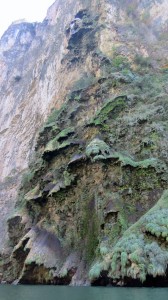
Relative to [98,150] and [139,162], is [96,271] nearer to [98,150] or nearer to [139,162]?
[139,162]

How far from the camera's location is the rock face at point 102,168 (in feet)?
61.9

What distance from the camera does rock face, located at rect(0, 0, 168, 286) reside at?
61.9 ft

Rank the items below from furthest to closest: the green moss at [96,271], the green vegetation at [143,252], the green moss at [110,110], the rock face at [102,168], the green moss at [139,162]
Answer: the green moss at [110,110]
the green moss at [139,162]
the rock face at [102,168]
the green moss at [96,271]
the green vegetation at [143,252]

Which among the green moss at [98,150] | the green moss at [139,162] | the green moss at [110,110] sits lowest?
the green moss at [139,162]

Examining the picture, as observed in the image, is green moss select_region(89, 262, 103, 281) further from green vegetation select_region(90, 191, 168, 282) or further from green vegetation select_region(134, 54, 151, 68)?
green vegetation select_region(134, 54, 151, 68)

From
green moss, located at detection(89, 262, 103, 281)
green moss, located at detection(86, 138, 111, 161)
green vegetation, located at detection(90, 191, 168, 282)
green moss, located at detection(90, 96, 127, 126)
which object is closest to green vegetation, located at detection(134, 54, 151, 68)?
green moss, located at detection(90, 96, 127, 126)

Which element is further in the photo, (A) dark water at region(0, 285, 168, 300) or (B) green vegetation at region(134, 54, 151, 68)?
(B) green vegetation at region(134, 54, 151, 68)

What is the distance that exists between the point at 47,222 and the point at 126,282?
10.4m

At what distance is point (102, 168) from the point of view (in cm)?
2477

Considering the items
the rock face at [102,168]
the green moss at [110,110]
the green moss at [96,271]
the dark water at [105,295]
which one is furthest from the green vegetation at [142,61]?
the dark water at [105,295]

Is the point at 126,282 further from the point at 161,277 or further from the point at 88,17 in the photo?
the point at 88,17

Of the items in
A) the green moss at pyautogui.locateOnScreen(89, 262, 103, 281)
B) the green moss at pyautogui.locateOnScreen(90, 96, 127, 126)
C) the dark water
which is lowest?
the dark water

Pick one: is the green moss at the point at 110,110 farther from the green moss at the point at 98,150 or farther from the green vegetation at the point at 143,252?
the green vegetation at the point at 143,252

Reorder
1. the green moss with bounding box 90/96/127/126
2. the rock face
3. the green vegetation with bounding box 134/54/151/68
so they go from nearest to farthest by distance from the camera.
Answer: the rock face, the green moss with bounding box 90/96/127/126, the green vegetation with bounding box 134/54/151/68
